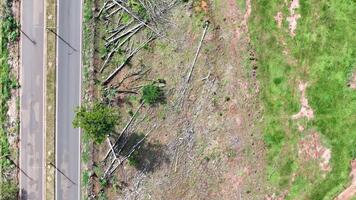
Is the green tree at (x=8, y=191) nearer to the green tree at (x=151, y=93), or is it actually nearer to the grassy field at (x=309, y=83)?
the green tree at (x=151, y=93)

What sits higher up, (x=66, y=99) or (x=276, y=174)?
(x=66, y=99)

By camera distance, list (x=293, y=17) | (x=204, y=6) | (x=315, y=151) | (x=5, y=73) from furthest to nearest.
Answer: (x=5, y=73) < (x=204, y=6) < (x=315, y=151) < (x=293, y=17)

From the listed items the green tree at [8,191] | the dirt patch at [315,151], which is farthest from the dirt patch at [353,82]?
the green tree at [8,191]

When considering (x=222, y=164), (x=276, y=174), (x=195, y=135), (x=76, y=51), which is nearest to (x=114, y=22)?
(x=76, y=51)

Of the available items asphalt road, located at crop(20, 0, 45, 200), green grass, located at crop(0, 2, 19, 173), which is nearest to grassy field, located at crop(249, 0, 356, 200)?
asphalt road, located at crop(20, 0, 45, 200)

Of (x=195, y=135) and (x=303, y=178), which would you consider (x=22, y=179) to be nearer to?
(x=195, y=135)

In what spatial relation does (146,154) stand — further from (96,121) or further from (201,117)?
(96,121)

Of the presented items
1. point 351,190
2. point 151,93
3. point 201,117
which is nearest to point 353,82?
point 351,190
